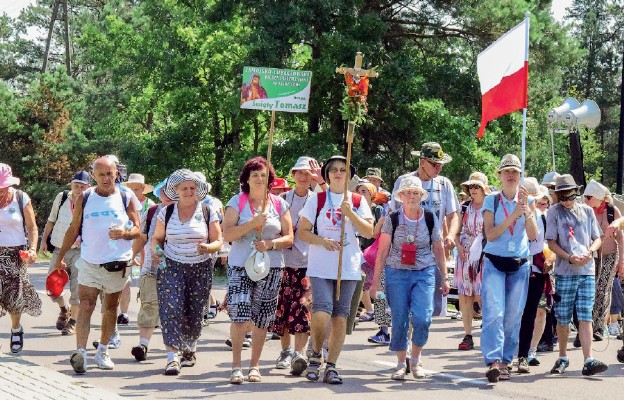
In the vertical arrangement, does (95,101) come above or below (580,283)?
above

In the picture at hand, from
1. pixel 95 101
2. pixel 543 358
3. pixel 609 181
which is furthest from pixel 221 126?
pixel 609 181

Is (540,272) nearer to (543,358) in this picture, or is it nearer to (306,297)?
→ (543,358)

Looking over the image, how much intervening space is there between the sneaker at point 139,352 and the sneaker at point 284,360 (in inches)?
52.4

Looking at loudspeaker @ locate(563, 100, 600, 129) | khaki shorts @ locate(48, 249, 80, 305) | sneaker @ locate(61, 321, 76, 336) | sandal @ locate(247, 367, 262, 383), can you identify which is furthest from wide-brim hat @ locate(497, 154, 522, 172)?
loudspeaker @ locate(563, 100, 600, 129)

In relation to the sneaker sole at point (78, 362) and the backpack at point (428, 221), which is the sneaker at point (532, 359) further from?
the sneaker sole at point (78, 362)

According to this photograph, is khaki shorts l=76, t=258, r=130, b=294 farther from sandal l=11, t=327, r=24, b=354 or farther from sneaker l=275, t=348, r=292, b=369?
sneaker l=275, t=348, r=292, b=369

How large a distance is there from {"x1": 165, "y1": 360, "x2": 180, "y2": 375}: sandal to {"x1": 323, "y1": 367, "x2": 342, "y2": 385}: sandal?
1392 millimetres

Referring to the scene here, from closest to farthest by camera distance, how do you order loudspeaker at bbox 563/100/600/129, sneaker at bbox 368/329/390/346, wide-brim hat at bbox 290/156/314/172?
wide-brim hat at bbox 290/156/314/172 < sneaker at bbox 368/329/390/346 < loudspeaker at bbox 563/100/600/129

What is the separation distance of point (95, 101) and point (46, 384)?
40.4 m

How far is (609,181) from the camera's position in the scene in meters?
70.4

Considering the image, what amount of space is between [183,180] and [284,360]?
2025mm

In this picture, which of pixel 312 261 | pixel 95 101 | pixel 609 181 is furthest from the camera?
pixel 609 181

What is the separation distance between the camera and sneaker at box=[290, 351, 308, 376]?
10102 mm

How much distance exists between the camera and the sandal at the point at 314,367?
32.5ft
